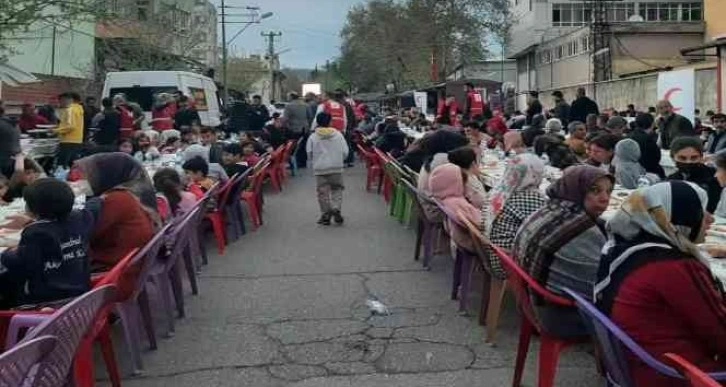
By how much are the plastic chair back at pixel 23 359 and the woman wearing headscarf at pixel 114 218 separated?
8.14ft

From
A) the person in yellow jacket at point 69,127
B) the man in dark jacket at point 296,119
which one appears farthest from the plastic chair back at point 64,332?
the man in dark jacket at point 296,119

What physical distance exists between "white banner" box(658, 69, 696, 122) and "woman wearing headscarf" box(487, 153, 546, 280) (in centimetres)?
1006

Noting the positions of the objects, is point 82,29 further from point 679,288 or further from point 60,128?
point 679,288

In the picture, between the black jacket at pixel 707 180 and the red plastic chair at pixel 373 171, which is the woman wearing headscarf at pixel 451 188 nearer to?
the black jacket at pixel 707 180

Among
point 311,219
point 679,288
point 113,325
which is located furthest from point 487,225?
point 311,219

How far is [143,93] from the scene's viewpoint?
65.3ft

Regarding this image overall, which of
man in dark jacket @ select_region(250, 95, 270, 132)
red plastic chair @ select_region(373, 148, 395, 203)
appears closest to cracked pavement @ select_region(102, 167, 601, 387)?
red plastic chair @ select_region(373, 148, 395, 203)

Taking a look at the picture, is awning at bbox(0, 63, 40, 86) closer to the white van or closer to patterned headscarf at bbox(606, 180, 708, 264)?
the white van

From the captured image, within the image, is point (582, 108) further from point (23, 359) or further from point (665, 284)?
point (23, 359)

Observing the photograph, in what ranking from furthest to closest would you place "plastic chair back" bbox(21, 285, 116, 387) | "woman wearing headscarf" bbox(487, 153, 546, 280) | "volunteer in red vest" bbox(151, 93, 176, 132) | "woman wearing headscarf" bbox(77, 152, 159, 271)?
"volunteer in red vest" bbox(151, 93, 176, 132), "woman wearing headscarf" bbox(487, 153, 546, 280), "woman wearing headscarf" bbox(77, 152, 159, 271), "plastic chair back" bbox(21, 285, 116, 387)

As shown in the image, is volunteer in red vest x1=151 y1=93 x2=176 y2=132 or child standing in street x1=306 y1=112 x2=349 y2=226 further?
volunteer in red vest x1=151 y1=93 x2=176 y2=132

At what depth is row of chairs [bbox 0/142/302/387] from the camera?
9.14 feet

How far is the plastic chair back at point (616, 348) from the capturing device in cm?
306

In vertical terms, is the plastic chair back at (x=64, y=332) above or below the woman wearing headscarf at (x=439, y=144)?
below
